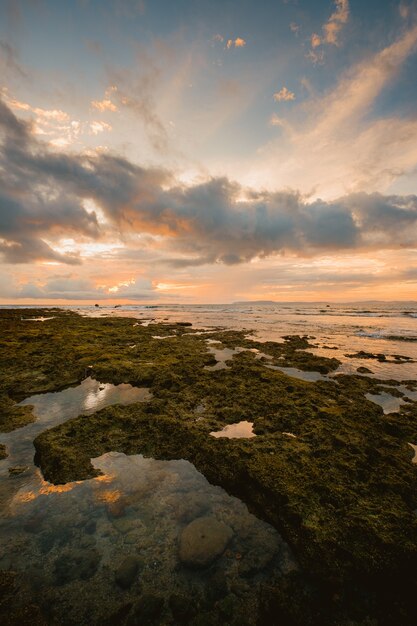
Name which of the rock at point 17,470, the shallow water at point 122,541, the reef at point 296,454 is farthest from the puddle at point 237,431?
the rock at point 17,470

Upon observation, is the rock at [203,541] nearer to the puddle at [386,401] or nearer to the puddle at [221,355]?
the puddle at [386,401]

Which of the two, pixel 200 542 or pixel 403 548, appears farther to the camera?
pixel 200 542

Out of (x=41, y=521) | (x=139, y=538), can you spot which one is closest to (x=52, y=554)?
(x=41, y=521)

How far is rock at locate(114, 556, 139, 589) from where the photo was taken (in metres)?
3.16

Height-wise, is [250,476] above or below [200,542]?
above

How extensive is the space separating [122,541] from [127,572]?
47cm

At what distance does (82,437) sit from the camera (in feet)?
19.0

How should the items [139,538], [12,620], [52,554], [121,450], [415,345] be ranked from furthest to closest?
[415,345], [121,450], [139,538], [52,554], [12,620]

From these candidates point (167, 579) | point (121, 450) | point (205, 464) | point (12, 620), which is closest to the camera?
point (12, 620)

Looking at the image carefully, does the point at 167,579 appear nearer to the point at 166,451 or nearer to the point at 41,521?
the point at 41,521

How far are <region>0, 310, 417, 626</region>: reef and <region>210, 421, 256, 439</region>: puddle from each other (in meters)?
0.13

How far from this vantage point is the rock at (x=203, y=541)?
344 centimetres

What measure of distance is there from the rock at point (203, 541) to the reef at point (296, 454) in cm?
66

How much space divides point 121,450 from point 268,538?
3067 millimetres
